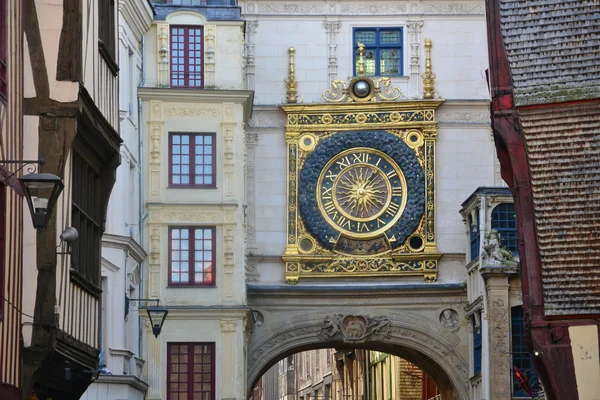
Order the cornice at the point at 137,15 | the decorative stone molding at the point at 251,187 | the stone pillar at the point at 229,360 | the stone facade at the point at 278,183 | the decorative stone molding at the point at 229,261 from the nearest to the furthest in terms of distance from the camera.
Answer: the cornice at the point at 137,15 → the stone pillar at the point at 229,360 → the decorative stone molding at the point at 229,261 → the stone facade at the point at 278,183 → the decorative stone molding at the point at 251,187

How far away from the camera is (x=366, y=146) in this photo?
41.8 metres

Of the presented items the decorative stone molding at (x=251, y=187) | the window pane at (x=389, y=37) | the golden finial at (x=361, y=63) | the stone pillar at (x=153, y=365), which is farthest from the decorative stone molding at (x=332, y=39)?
the stone pillar at (x=153, y=365)

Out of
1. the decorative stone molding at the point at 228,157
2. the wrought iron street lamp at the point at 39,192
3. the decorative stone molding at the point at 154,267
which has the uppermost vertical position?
the decorative stone molding at the point at 228,157

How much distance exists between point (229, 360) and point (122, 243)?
531 centimetres

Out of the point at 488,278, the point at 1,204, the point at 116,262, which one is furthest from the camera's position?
the point at 488,278

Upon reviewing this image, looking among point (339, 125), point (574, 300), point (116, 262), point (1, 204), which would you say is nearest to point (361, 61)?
point (339, 125)

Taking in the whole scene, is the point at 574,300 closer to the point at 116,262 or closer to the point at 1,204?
the point at 1,204

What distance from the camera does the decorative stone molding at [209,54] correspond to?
39156 mm

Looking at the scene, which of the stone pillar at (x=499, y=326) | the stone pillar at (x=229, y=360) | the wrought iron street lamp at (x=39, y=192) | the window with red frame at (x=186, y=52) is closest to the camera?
the wrought iron street lamp at (x=39, y=192)

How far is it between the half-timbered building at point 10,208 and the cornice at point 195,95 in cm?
1954

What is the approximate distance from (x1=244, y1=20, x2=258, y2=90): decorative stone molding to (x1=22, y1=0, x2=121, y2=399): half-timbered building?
1871 centimetres

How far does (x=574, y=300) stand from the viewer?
75.9 ft

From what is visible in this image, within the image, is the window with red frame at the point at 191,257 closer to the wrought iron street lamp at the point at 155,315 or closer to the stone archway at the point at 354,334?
the wrought iron street lamp at the point at 155,315

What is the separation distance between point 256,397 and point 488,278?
44.4 m
